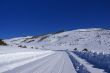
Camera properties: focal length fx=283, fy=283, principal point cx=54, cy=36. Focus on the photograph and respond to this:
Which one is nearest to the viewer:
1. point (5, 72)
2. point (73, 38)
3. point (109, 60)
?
point (5, 72)

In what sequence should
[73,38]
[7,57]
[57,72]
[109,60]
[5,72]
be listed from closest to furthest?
[5,72] → [57,72] → [109,60] → [7,57] → [73,38]

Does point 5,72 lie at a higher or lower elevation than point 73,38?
lower

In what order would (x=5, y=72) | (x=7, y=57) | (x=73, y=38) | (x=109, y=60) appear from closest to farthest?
(x=5, y=72)
(x=109, y=60)
(x=7, y=57)
(x=73, y=38)

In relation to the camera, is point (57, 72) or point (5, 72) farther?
point (57, 72)

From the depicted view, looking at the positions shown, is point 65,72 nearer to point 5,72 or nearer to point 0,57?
point 5,72

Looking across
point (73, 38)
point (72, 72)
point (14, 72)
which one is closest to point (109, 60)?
point (72, 72)

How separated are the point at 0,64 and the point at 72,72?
20.9 ft

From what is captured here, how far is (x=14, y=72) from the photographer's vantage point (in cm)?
1694

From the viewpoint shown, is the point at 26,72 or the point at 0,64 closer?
the point at 26,72

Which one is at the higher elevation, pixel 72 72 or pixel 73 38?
pixel 73 38

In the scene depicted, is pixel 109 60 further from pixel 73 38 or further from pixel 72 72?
pixel 73 38

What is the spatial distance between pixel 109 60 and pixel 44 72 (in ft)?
19.6

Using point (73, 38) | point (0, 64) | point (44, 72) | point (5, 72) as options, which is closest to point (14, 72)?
point (5, 72)

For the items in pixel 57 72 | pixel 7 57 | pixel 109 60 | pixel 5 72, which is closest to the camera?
pixel 5 72
